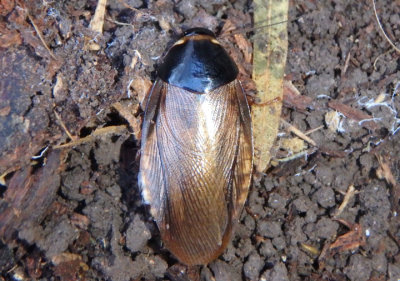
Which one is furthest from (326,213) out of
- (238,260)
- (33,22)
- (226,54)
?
(33,22)

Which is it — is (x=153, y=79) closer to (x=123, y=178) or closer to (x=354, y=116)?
(x=123, y=178)

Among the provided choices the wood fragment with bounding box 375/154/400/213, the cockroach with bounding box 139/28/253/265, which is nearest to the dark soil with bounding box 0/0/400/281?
the wood fragment with bounding box 375/154/400/213

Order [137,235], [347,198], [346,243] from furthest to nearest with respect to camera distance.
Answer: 1. [347,198]
2. [346,243]
3. [137,235]

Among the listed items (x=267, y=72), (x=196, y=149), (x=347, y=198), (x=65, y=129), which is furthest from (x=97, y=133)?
(x=347, y=198)

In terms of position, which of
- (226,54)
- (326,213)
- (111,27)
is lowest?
(326,213)

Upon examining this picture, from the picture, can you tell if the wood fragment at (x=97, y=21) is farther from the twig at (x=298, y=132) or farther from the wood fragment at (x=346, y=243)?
the wood fragment at (x=346, y=243)

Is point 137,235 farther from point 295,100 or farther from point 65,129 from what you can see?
point 295,100

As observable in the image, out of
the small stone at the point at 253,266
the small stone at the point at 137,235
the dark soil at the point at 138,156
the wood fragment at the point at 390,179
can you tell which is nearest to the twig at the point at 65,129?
the dark soil at the point at 138,156
